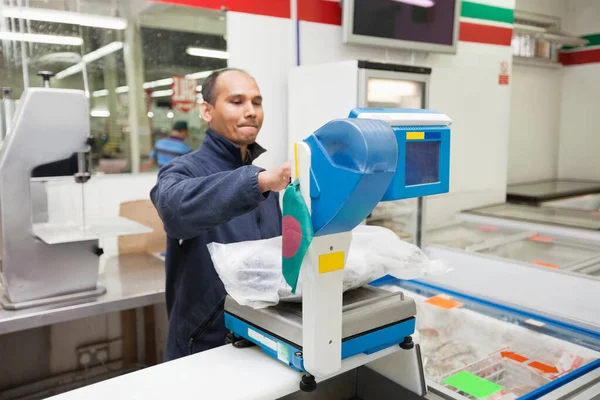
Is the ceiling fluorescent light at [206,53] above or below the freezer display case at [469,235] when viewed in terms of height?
above

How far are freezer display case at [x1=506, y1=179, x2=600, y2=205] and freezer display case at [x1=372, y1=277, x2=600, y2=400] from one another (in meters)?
2.88

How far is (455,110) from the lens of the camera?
433cm

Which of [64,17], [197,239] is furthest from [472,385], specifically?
[64,17]

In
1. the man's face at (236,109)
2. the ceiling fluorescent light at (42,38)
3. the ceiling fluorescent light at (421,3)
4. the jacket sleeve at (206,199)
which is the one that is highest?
the ceiling fluorescent light at (421,3)

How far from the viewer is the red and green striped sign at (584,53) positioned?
540 cm

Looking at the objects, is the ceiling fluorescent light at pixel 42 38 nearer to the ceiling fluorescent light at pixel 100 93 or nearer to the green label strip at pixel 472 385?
the ceiling fluorescent light at pixel 100 93

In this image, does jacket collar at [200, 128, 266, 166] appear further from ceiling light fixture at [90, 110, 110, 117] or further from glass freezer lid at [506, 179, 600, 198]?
glass freezer lid at [506, 179, 600, 198]

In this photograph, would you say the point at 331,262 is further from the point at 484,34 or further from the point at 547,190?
the point at 547,190

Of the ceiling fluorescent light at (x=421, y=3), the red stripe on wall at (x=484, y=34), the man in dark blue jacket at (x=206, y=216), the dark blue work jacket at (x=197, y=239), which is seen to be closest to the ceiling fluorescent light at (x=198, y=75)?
the man in dark blue jacket at (x=206, y=216)

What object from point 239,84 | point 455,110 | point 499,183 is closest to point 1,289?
point 239,84

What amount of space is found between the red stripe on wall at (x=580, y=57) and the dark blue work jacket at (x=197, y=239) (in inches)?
195

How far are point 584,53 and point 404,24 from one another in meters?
2.91

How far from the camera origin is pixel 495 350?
1.54 m

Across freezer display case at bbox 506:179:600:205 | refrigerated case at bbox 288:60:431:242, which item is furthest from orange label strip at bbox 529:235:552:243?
freezer display case at bbox 506:179:600:205
